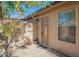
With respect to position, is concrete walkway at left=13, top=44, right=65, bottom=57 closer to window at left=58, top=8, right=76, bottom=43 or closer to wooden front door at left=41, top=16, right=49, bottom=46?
window at left=58, top=8, right=76, bottom=43

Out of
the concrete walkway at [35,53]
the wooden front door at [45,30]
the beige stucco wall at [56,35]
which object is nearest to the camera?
the beige stucco wall at [56,35]

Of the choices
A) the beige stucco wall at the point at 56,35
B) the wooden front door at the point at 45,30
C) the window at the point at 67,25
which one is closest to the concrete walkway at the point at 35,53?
the beige stucco wall at the point at 56,35

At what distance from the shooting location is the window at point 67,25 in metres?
9.70

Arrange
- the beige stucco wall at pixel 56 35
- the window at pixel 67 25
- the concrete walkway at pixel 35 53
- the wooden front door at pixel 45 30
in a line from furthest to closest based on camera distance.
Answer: the wooden front door at pixel 45 30 → the concrete walkway at pixel 35 53 → the window at pixel 67 25 → the beige stucco wall at pixel 56 35

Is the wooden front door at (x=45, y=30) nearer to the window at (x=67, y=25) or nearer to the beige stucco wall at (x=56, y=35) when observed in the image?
the beige stucco wall at (x=56, y=35)

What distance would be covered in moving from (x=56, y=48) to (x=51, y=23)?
2069 mm

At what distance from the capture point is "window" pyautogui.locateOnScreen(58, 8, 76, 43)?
382 inches

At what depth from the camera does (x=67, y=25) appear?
10.4 metres

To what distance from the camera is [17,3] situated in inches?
318

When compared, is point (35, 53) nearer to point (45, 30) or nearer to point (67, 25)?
point (67, 25)

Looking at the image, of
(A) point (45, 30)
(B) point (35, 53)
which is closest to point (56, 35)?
(B) point (35, 53)

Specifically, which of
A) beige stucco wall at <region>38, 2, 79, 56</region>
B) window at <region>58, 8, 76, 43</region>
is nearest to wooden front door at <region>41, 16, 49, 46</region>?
beige stucco wall at <region>38, 2, 79, 56</region>

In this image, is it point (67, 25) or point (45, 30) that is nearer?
point (67, 25)

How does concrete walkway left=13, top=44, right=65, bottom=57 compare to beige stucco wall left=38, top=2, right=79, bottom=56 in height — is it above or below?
below
